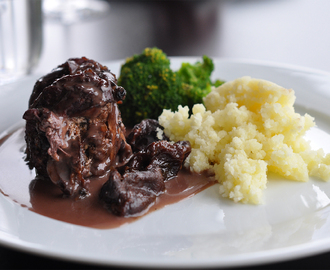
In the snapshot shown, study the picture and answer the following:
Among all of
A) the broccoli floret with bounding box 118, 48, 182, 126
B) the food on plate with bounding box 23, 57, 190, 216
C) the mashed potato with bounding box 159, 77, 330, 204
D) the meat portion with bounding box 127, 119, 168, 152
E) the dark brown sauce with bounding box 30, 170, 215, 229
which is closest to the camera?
the dark brown sauce with bounding box 30, 170, 215, 229

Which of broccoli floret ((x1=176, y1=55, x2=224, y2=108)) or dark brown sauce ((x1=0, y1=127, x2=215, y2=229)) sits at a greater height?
broccoli floret ((x1=176, y1=55, x2=224, y2=108))

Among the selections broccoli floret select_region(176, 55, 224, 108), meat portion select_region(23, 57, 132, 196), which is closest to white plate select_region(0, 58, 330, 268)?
meat portion select_region(23, 57, 132, 196)

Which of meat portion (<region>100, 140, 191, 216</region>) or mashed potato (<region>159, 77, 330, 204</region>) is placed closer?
meat portion (<region>100, 140, 191, 216</region>)

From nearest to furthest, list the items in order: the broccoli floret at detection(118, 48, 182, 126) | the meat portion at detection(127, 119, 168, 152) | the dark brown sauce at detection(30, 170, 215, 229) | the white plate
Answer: the white plate, the dark brown sauce at detection(30, 170, 215, 229), the meat portion at detection(127, 119, 168, 152), the broccoli floret at detection(118, 48, 182, 126)

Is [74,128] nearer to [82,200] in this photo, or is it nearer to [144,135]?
[82,200]

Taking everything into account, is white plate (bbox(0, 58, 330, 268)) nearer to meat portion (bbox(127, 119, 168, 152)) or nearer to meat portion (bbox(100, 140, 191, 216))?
meat portion (bbox(100, 140, 191, 216))

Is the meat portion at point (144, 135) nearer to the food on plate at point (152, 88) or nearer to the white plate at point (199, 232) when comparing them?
the food on plate at point (152, 88)
